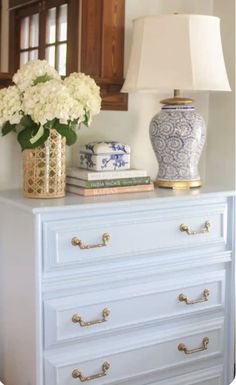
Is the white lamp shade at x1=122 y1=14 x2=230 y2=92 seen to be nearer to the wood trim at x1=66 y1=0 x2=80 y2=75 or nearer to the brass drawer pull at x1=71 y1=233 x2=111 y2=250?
the wood trim at x1=66 y1=0 x2=80 y2=75

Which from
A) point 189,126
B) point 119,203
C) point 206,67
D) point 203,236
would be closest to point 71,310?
point 119,203

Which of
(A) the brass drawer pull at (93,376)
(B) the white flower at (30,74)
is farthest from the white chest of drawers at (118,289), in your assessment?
(B) the white flower at (30,74)

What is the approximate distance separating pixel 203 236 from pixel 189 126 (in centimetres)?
39

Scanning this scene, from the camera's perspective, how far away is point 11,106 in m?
1.87

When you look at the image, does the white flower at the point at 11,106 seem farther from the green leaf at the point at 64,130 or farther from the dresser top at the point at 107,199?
the dresser top at the point at 107,199

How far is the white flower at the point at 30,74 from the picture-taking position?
1893 millimetres

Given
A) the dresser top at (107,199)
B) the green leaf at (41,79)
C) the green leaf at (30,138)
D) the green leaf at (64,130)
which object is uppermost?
the green leaf at (41,79)

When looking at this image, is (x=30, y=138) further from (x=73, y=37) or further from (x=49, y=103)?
(x=73, y=37)

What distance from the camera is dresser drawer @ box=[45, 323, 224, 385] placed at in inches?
74.3

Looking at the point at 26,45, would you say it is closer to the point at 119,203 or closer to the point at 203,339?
the point at 119,203

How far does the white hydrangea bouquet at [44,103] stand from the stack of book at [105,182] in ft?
0.53

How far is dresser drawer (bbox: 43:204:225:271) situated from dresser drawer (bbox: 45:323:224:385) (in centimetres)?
29

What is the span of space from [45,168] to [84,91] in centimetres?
27

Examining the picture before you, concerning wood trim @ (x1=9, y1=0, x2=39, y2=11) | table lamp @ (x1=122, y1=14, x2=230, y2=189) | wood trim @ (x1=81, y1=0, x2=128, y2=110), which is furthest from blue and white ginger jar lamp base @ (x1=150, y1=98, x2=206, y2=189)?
wood trim @ (x1=9, y1=0, x2=39, y2=11)
